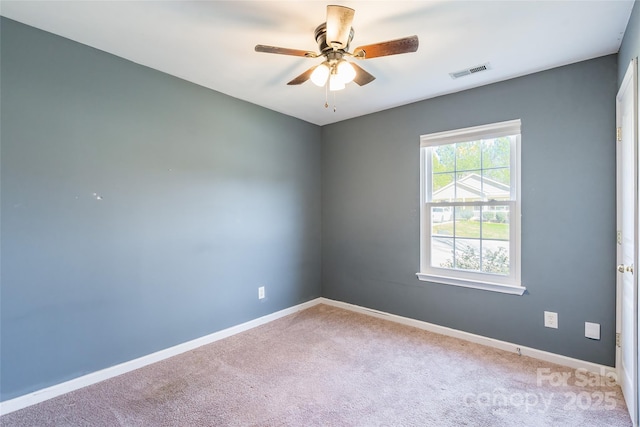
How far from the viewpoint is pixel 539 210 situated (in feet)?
8.33

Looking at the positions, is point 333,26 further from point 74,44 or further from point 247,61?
point 74,44

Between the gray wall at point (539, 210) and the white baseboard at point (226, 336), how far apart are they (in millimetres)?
60

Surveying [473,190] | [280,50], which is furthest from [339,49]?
[473,190]

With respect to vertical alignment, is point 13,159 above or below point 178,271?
above

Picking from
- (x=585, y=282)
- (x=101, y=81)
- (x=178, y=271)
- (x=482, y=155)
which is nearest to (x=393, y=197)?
(x=482, y=155)

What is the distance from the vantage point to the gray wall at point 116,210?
6.31 ft

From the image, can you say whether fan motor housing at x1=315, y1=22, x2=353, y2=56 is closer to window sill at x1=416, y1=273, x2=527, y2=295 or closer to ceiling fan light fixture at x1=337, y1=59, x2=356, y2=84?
ceiling fan light fixture at x1=337, y1=59, x2=356, y2=84

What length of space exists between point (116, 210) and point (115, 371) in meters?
1.22

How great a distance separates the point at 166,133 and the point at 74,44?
804 mm

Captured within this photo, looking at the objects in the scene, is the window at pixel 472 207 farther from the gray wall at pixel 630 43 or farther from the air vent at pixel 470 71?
the gray wall at pixel 630 43

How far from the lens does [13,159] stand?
1.89 m

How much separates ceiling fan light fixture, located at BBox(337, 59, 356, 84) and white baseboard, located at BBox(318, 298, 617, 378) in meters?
2.56

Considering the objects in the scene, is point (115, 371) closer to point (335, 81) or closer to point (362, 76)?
point (335, 81)

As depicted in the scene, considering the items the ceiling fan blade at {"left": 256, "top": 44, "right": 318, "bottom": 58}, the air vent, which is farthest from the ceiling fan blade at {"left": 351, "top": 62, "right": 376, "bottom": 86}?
the air vent
